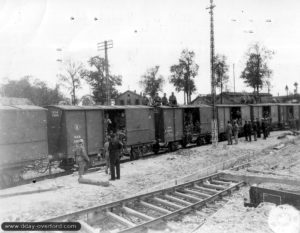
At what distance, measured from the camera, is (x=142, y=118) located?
59.4 feet

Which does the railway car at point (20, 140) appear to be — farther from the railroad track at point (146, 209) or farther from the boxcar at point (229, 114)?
the boxcar at point (229, 114)

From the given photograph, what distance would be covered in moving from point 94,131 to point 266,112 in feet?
78.1

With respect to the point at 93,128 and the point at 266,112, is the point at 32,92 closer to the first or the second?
the point at 266,112

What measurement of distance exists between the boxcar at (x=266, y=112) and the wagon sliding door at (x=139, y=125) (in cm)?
1548

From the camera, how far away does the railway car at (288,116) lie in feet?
114

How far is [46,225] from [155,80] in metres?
75.9

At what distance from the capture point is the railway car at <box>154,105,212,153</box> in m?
19.8

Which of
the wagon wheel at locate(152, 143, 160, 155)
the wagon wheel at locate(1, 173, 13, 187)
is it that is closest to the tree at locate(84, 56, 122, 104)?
the wagon wheel at locate(152, 143, 160, 155)

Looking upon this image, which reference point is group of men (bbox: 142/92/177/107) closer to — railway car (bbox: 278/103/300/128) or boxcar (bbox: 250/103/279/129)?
boxcar (bbox: 250/103/279/129)

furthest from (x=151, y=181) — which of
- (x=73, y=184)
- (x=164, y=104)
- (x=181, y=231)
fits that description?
(x=164, y=104)

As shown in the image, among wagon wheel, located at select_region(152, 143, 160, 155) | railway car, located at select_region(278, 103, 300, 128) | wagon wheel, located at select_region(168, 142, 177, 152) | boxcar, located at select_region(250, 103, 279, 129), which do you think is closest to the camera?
wagon wheel, located at select_region(152, 143, 160, 155)

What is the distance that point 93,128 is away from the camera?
15.0m

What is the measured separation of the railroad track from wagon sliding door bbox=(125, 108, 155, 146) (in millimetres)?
7055

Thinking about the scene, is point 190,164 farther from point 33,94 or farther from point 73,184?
point 33,94
